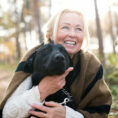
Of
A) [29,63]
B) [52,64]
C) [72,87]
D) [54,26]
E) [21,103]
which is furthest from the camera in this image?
[54,26]

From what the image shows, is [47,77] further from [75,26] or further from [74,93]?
[75,26]

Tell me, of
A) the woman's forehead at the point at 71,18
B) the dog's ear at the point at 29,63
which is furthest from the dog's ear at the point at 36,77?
the woman's forehead at the point at 71,18

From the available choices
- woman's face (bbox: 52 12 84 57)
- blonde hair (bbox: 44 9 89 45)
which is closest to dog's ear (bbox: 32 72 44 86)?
woman's face (bbox: 52 12 84 57)

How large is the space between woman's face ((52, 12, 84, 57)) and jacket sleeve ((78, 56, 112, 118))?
11.8 inches

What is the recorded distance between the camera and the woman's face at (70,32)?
2.46 meters

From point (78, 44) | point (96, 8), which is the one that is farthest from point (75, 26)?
point (96, 8)

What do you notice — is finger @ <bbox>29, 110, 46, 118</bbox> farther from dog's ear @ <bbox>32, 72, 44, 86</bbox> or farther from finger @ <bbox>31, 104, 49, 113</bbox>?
dog's ear @ <bbox>32, 72, 44, 86</bbox>

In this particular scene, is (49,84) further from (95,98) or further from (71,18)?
(71,18)

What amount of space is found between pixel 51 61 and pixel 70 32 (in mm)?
584

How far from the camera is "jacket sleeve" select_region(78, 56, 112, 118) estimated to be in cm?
240

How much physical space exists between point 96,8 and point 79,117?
9.41m

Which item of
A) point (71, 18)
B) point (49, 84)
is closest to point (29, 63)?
point (49, 84)

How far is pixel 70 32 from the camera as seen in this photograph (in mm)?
2457

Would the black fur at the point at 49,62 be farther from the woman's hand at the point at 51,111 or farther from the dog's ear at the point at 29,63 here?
the woman's hand at the point at 51,111
